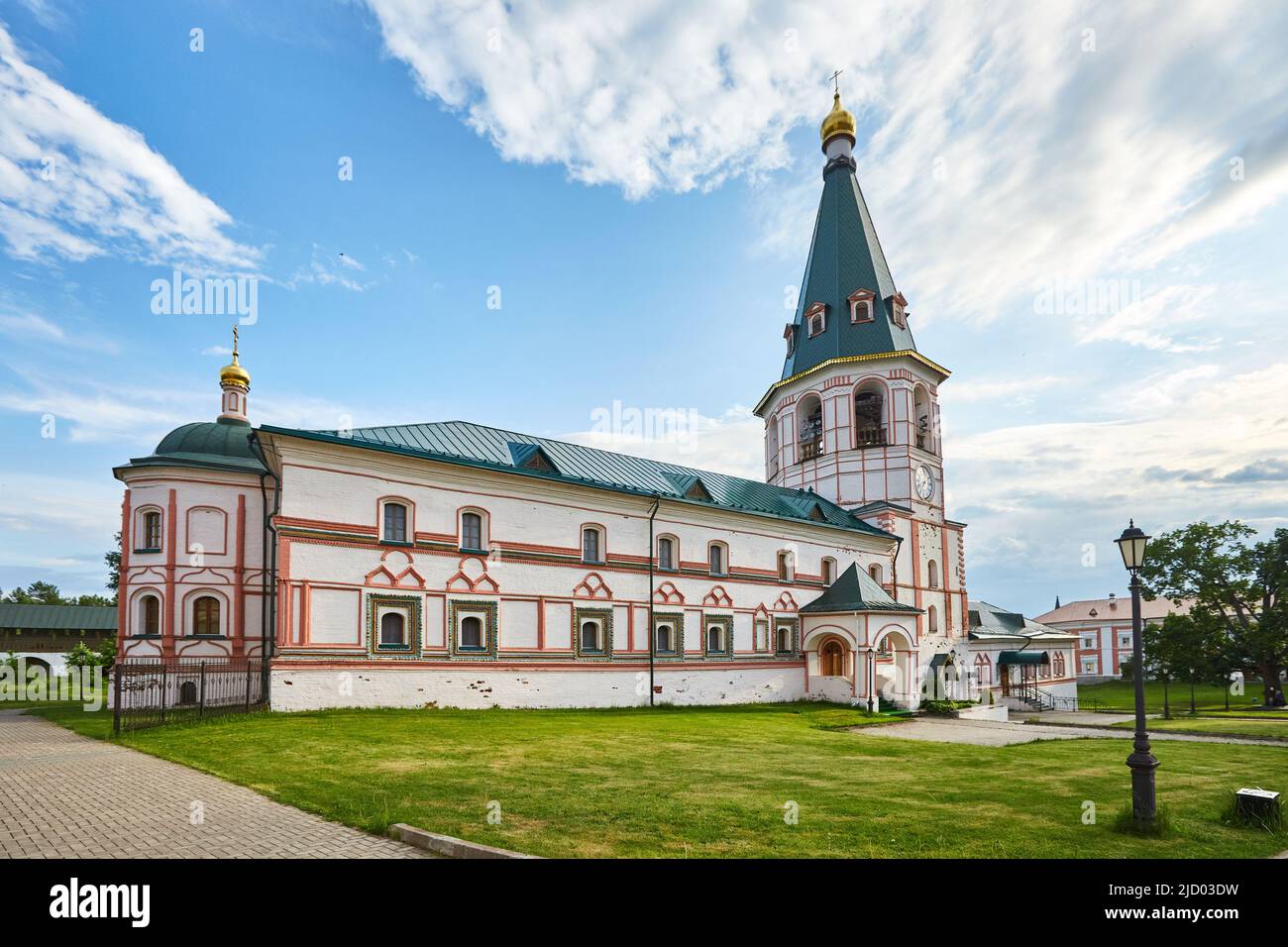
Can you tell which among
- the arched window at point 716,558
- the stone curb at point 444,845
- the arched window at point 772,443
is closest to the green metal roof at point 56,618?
the arched window at point 716,558

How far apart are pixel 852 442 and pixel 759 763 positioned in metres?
24.2

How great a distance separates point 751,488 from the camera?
32.0 metres

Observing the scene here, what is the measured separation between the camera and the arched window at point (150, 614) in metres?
23.1

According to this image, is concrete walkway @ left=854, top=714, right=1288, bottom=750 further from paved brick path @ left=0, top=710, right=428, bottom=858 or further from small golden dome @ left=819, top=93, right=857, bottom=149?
small golden dome @ left=819, top=93, right=857, bottom=149

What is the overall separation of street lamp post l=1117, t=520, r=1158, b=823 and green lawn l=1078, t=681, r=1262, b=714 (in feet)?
119

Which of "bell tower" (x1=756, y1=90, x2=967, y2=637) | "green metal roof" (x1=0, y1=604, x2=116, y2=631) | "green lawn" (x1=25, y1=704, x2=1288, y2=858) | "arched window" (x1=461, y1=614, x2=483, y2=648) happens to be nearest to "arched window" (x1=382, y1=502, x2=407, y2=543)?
"arched window" (x1=461, y1=614, x2=483, y2=648)

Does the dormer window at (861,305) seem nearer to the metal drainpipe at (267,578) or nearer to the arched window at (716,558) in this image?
the arched window at (716,558)

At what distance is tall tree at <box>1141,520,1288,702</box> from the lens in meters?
39.6

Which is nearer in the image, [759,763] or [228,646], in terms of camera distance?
[759,763]

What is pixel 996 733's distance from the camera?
1972 cm

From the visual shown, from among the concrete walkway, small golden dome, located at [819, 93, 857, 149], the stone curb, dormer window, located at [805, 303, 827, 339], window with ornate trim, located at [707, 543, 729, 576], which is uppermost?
small golden dome, located at [819, 93, 857, 149]
